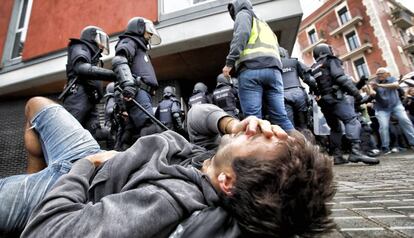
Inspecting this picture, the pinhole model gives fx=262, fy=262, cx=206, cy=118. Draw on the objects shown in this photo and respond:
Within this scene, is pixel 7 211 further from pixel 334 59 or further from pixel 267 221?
pixel 334 59

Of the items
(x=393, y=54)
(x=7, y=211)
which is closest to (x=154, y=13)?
(x=7, y=211)

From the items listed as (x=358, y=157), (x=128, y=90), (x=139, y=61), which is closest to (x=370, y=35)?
(x=358, y=157)

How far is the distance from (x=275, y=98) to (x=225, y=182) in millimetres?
2119

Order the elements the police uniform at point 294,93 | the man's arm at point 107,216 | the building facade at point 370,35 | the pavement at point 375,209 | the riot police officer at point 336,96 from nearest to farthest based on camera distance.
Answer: the man's arm at point 107,216 → the pavement at point 375,209 → the riot police officer at point 336,96 → the police uniform at point 294,93 → the building facade at point 370,35

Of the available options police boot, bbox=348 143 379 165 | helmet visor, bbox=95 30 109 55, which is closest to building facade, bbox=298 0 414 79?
police boot, bbox=348 143 379 165

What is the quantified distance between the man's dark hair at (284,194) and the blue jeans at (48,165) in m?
0.78

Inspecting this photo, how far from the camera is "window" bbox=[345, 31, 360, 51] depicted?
90.4 ft

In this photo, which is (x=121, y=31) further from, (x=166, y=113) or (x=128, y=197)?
(x=128, y=197)

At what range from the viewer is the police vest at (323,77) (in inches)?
165

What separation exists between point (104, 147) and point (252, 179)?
4.23 meters

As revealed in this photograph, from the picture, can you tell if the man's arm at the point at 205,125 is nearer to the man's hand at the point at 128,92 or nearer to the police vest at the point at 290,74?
the man's hand at the point at 128,92

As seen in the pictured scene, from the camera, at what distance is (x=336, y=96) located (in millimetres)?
4070

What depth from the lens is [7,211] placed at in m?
1.02

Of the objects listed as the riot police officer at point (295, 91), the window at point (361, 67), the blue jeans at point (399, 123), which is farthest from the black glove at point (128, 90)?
the window at point (361, 67)
